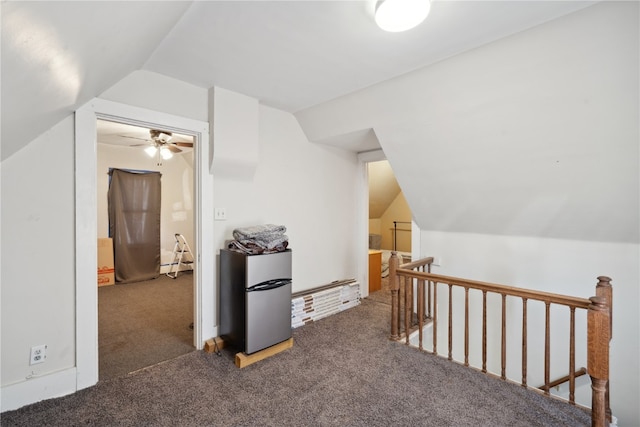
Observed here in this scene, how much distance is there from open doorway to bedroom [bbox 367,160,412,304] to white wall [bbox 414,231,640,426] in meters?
2.80

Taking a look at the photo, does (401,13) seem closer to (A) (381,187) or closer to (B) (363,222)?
(B) (363,222)

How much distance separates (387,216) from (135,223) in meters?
5.98

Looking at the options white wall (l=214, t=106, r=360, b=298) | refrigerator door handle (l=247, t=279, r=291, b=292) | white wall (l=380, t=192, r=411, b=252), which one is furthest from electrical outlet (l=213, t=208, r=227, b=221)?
white wall (l=380, t=192, r=411, b=252)

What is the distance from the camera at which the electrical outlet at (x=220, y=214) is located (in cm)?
282

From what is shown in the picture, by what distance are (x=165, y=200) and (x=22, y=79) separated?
511 cm

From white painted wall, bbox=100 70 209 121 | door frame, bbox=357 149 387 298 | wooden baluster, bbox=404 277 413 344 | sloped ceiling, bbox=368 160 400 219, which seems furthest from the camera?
sloped ceiling, bbox=368 160 400 219

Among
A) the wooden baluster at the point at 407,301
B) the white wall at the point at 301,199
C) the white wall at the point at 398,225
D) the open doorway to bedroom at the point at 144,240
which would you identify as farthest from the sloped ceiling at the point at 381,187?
the open doorway to bedroom at the point at 144,240

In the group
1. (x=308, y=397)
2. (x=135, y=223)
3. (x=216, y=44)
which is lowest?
(x=308, y=397)

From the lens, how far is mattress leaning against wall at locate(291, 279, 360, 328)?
3.21m

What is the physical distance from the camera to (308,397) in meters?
2.02

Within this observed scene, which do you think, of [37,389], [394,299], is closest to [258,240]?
[394,299]

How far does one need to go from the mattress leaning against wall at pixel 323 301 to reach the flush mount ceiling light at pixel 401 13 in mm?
2593

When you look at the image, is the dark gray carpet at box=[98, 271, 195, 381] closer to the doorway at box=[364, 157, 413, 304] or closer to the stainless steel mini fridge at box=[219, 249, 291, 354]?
the stainless steel mini fridge at box=[219, 249, 291, 354]

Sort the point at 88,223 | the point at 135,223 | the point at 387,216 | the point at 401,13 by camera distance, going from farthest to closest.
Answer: the point at 387,216 → the point at 135,223 → the point at 88,223 → the point at 401,13
